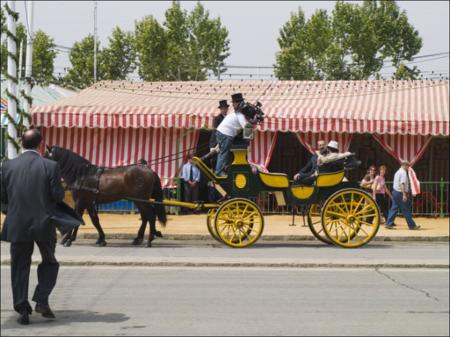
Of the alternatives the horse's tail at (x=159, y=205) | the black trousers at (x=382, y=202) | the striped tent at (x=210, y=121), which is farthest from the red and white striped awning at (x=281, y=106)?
the horse's tail at (x=159, y=205)

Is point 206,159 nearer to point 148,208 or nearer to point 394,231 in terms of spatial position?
point 148,208

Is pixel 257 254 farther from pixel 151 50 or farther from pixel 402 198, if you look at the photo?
pixel 151 50

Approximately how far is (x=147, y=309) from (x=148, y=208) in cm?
664

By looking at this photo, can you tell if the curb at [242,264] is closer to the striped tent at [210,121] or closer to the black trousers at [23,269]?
the black trousers at [23,269]

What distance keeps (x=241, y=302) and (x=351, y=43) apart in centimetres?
3250

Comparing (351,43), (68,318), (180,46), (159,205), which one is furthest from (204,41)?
(68,318)

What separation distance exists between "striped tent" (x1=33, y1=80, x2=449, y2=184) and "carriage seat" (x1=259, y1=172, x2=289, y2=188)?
6200 millimetres

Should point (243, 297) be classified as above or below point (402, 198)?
below

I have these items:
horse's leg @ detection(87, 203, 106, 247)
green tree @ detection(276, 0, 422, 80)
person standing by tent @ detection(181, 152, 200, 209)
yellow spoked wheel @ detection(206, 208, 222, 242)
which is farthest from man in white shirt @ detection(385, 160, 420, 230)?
green tree @ detection(276, 0, 422, 80)

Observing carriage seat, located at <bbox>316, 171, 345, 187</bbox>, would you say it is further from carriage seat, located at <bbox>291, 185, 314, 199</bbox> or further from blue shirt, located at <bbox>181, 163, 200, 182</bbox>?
blue shirt, located at <bbox>181, 163, 200, 182</bbox>

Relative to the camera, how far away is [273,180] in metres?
14.1

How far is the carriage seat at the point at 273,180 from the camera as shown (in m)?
14.0

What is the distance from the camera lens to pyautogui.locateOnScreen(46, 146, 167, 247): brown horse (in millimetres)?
14656

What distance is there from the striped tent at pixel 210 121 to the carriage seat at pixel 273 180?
6.20m
